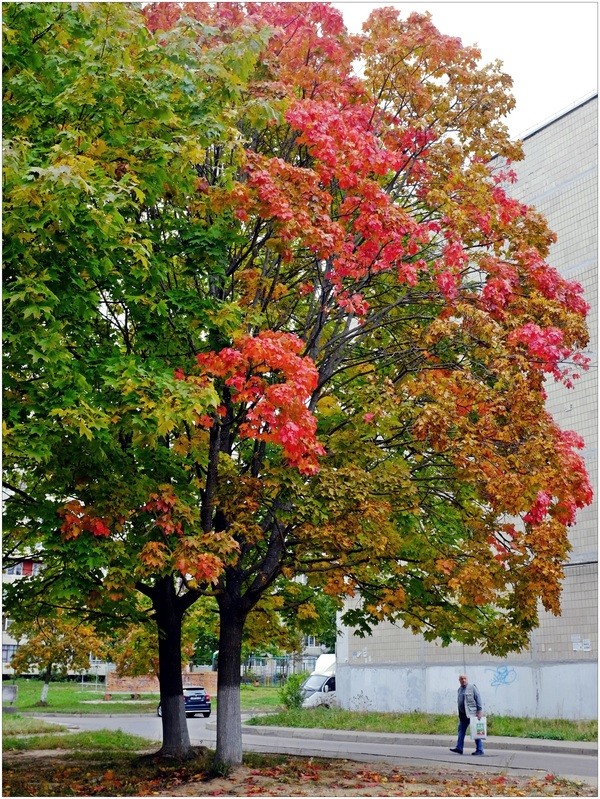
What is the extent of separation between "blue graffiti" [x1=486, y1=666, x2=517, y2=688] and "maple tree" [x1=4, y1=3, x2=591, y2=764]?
10284 mm

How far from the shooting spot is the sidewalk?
1925cm

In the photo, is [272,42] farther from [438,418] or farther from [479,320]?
[438,418]

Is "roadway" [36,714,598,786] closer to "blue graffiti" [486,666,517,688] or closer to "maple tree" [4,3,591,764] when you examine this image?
"maple tree" [4,3,591,764]


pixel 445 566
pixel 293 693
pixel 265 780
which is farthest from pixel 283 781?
pixel 293 693

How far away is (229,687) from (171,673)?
8.10 ft

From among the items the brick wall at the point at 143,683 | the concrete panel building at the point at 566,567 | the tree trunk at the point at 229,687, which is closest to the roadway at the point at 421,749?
the concrete panel building at the point at 566,567

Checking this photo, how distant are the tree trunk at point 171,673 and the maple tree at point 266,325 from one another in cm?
6

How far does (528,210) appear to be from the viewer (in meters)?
14.4

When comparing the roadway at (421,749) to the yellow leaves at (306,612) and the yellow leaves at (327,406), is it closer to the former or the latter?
the yellow leaves at (306,612)

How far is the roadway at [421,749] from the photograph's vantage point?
16.0 m

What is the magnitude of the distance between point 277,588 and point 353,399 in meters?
5.10

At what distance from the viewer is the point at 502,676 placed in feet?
82.4

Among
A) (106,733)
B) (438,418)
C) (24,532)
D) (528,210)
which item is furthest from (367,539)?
(106,733)

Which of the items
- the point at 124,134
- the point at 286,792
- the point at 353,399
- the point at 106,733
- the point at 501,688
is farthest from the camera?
the point at 501,688
